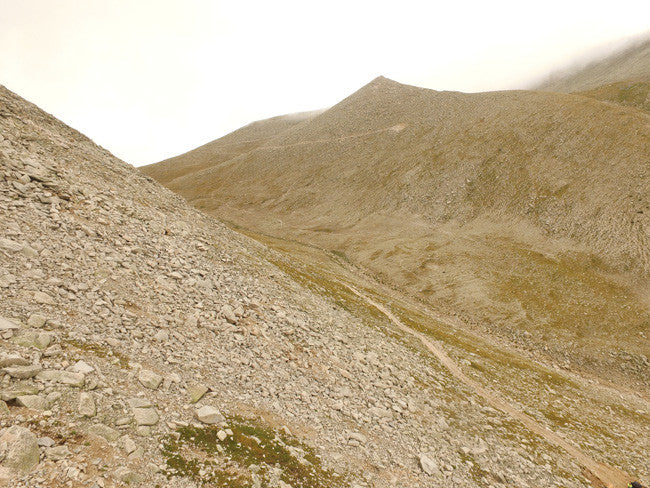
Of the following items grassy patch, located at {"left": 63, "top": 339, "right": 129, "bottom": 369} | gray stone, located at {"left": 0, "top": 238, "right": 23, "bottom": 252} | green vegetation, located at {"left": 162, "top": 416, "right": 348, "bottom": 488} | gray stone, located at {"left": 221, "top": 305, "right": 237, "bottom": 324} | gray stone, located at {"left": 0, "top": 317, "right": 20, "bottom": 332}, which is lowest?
green vegetation, located at {"left": 162, "top": 416, "right": 348, "bottom": 488}

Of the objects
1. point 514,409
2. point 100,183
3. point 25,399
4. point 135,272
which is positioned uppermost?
point 100,183

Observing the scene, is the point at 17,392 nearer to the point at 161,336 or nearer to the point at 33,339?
the point at 33,339

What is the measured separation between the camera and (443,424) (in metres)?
21.7

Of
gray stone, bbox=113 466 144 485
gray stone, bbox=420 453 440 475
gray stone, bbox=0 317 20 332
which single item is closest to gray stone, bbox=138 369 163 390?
gray stone, bbox=113 466 144 485

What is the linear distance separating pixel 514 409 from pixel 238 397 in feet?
73.2

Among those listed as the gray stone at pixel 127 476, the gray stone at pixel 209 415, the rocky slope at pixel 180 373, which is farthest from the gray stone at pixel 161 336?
the gray stone at pixel 127 476

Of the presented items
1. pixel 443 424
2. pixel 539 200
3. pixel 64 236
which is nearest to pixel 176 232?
pixel 64 236

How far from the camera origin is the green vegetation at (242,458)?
11727 millimetres

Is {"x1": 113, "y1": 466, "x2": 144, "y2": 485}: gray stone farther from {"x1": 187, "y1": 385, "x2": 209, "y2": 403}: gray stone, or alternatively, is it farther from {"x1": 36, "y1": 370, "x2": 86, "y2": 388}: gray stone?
Answer: {"x1": 187, "y1": 385, "x2": 209, "y2": 403}: gray stone

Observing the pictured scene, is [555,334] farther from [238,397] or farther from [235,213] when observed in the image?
[235,213]

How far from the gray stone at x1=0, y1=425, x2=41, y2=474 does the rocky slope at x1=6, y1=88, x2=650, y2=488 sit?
36mm

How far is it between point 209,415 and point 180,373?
9.43ft

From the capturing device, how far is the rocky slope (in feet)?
37.2

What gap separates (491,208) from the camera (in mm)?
89625
